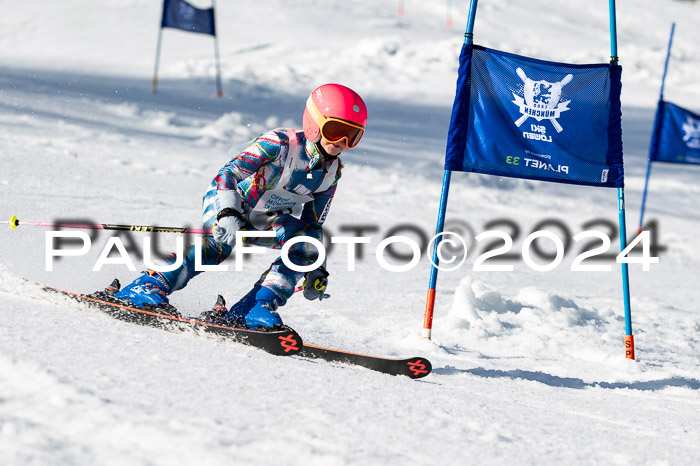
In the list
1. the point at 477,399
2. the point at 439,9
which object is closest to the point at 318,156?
the point at 477,399

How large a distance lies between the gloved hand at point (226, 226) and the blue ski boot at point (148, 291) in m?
0.42

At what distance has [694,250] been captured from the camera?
10.5 m

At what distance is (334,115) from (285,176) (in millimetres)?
455

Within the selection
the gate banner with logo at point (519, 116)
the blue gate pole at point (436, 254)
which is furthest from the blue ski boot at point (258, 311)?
the gate banner with logo at point (519, 116)

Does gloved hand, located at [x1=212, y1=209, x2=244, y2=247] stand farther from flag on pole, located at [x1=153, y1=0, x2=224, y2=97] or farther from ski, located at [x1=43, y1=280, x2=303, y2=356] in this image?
flag on pole, located at [x1=153, y1=0, x2=224, y2=97]

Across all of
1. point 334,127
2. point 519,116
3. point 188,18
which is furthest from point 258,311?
point 188,18

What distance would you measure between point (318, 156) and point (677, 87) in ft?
80.9

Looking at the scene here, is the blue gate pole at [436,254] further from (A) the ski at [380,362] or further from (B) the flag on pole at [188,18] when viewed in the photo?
(B) the flag on pole at [188,18]

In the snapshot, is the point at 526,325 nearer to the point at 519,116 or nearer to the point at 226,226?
the point at 519,116

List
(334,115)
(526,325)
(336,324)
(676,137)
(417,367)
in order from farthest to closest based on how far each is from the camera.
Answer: (676,137)
(526,325)
(336,324)
(334,115)
(417,367)

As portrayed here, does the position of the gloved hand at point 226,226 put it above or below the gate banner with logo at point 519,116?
below

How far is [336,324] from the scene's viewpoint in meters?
5.18

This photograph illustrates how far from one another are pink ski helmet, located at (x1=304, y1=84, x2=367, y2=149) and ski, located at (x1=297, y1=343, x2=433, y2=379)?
1.14 metres

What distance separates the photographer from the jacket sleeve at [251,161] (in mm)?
4082
